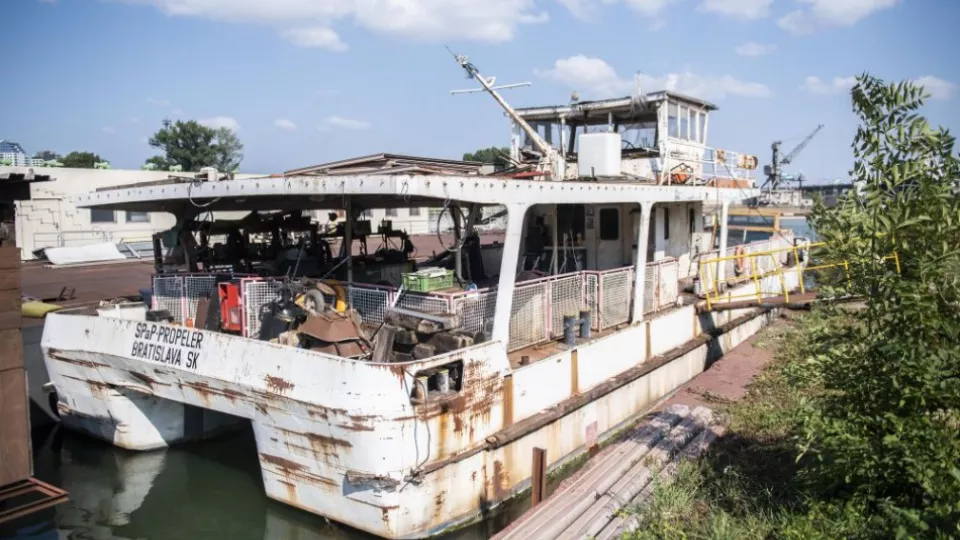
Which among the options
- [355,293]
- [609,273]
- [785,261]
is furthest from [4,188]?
[785,261]

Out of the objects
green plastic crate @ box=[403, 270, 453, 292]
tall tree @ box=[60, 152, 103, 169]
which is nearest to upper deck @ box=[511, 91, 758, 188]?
green plastic crate @ box=[403, 270, 453, 292]

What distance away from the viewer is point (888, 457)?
201 inches

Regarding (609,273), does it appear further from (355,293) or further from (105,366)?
(105,366)

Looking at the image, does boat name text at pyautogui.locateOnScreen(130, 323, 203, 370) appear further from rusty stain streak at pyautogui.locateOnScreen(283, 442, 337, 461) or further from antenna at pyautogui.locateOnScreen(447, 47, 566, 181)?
antenna at pyautogui.locateOnScreen(447, 47, 566, 181)

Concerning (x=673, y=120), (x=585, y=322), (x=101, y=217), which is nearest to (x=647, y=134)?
(x=673, y=120)

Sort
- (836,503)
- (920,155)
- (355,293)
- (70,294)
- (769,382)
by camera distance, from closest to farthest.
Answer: (920,155) < (836,503) < (355,293) < (769,382) < (70,294)

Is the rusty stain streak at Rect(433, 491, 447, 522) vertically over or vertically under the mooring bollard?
under

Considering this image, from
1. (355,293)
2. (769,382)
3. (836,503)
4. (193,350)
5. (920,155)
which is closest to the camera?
(920,155)

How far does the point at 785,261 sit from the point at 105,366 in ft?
56.9

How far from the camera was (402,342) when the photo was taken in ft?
26.3

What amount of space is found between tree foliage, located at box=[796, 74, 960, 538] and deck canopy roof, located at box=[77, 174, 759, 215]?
3.36 m

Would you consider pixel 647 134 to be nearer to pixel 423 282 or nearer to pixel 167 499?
pixel 423 282

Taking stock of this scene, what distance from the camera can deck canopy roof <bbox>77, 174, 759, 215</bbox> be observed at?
24.5 ft

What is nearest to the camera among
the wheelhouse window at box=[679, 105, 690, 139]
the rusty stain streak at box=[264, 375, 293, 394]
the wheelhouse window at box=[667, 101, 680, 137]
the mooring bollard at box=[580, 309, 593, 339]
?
the rusty stain streak at box=[264, 375, 293, 394]
